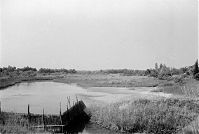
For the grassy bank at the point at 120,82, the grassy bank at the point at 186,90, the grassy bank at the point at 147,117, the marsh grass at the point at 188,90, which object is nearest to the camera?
the grassy bank at the point at 147,117

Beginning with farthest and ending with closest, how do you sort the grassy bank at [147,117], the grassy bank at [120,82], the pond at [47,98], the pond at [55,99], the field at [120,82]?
the grassy bank at [120,82]
the field at [120,82]
the pond at [47,98]
the pond at [55,99]
the grassy bank at [147,117]

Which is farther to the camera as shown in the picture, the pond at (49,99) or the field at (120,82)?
the field at (120,82)

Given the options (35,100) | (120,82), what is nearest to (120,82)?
(120,82)

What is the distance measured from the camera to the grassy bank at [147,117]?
21766 mm

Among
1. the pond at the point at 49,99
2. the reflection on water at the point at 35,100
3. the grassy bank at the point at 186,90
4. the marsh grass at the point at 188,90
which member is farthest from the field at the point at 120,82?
the reflection on water at the point at 35,100

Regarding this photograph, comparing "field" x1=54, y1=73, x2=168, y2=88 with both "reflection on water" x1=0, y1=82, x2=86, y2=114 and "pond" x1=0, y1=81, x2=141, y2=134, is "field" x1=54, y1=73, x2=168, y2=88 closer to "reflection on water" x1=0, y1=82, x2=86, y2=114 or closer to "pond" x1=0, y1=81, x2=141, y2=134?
"pond" x1=0, y1=81, x2=141, y2=134

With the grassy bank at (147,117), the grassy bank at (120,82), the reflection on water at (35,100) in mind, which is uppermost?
the grassy bank at (120,82)

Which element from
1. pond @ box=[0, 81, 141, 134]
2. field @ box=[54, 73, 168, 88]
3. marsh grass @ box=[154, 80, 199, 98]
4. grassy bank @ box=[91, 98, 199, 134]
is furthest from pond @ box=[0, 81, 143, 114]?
field @ box=[54, 73, 168, 88]

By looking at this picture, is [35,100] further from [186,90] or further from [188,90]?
[186,90]

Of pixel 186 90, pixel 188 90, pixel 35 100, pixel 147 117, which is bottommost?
pixel 35 100

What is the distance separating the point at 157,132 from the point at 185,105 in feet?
19.0

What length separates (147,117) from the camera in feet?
73.1

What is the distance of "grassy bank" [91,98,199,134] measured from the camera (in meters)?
21.8

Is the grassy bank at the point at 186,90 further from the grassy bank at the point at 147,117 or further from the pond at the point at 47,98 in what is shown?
the pond at the point at 47,98
